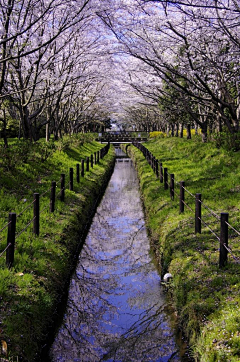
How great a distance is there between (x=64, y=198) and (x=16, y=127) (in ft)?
100

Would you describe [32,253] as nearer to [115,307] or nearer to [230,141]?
[115,307]

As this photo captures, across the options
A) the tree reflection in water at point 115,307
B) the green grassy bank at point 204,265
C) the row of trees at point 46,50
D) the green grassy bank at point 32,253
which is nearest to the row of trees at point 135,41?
the row of trees at point 46,50

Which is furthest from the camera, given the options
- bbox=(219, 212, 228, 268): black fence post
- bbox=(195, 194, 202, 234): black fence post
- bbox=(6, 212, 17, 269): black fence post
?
bbox=(195, 194, 202, 234): black fence post

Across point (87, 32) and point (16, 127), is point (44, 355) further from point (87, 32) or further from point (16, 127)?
point (16, 127)

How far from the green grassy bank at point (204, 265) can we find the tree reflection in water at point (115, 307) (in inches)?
18.1

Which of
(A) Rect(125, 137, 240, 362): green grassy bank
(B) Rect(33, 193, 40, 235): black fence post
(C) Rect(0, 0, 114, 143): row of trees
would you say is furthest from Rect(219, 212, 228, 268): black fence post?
(C) Rect(0, 0, 114, 143): row of trees

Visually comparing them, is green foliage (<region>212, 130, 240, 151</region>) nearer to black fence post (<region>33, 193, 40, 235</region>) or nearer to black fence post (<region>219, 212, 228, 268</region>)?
black fence post (<region>219, 212, 228, 268</region>)

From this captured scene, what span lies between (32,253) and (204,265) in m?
3.41

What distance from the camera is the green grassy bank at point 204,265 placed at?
4684 millimetres

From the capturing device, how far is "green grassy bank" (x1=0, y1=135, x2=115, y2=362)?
5059 millimetres

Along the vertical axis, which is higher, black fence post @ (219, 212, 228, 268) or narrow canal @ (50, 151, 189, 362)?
black fence post @ (219, 212, 228, 268)

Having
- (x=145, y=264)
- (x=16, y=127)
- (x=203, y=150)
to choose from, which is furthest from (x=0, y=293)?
(x=16, y=127)

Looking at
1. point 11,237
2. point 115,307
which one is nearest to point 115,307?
point 115,307

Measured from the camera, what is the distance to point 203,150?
18.8 metres
